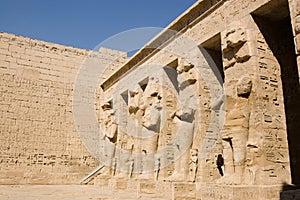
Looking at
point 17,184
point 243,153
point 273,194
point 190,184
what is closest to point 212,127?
point 190,184

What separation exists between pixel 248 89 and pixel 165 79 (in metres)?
3.44

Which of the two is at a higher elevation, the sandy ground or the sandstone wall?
the sandstone wall

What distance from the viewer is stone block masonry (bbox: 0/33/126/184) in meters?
11.7

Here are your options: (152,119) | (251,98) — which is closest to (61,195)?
(152,119)

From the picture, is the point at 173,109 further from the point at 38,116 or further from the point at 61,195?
the point at 38,116

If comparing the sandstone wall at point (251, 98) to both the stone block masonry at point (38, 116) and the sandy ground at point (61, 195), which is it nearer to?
the sandy ground at point (61, 195)

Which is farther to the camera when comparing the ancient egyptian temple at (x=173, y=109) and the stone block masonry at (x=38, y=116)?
the stone block masonry at (x=38, y=116)

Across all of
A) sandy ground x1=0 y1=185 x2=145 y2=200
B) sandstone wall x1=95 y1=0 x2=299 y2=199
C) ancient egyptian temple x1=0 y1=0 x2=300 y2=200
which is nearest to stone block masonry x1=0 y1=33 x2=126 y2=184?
ancient egyptian temple x1=0 y1=0 x2=300 y2=200

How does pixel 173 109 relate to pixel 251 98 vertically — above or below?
above

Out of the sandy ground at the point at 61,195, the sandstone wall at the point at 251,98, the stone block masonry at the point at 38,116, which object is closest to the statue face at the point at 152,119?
the sandstone wall at the point at 251,98

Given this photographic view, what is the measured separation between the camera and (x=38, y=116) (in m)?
12.3

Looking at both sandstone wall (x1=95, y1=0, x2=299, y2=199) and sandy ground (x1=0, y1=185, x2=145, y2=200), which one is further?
sandy ground (x1=0, y1=185, x2=145, y2=200)

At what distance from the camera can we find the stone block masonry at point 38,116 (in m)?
11.7

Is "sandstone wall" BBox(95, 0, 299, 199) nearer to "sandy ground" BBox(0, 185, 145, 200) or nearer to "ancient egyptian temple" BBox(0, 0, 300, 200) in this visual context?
"ancient egyptian temple" BBox(0, 0, 300, 200)
